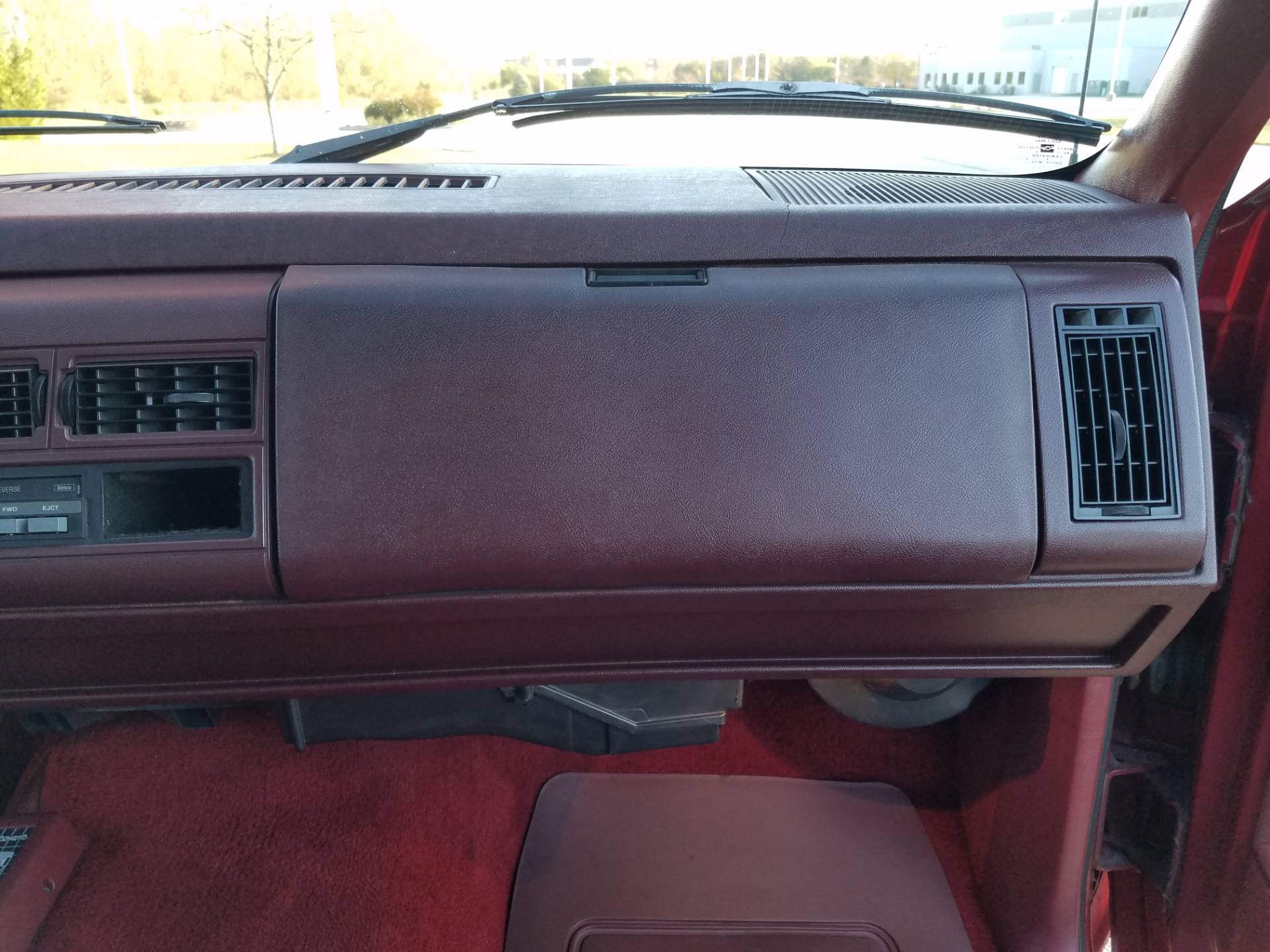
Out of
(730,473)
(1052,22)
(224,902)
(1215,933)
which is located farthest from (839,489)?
(224,902)

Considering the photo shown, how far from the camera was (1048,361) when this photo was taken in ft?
4.59

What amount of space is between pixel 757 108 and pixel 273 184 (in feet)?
2.86

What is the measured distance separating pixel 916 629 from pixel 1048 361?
468mm

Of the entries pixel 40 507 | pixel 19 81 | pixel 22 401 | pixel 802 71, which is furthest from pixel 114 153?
pixel 802 71

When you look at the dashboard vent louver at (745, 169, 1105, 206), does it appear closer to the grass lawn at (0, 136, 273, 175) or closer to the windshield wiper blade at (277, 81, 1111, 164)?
the windshield wiper blade at (277, 81, 1111, 164)

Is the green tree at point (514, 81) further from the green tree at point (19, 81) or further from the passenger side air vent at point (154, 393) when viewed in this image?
the green tree at point (19, 81)

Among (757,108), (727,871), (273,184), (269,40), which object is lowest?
(727,871)

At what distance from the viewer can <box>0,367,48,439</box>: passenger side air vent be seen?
1373mm

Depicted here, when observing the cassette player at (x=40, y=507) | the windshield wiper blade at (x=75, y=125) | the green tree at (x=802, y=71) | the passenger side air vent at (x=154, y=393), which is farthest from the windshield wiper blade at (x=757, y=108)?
the cassette player at (x=40, y=507)

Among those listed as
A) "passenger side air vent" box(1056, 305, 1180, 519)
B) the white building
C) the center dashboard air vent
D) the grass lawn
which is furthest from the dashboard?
the grass lawn

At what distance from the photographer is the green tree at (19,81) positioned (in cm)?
173

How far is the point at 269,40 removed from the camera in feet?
5.33

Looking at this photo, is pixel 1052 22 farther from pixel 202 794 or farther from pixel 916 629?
pixel 202 794

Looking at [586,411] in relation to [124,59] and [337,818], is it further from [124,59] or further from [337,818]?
[337,818]
